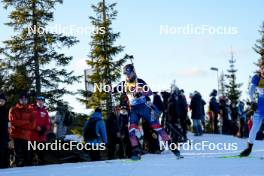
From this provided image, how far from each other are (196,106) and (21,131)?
34.2ft

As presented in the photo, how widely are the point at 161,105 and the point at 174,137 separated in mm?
1297

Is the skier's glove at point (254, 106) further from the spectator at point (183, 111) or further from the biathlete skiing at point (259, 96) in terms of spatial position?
the spectator at point (183, 111)

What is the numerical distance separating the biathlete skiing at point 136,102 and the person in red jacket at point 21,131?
9.90 ft

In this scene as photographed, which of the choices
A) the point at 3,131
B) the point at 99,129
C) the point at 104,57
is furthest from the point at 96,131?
the point at 104,57

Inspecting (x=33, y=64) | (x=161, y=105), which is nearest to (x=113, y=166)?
(x=161, y=105)

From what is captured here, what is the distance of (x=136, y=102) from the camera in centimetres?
1135

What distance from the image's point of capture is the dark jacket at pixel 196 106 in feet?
70.9

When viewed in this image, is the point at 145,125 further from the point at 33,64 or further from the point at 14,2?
the point at 14,2

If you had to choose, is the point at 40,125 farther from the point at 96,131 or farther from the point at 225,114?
the point at 225,114

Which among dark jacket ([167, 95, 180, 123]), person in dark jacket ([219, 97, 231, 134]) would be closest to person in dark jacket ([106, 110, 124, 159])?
dark jacket ([167, 95, 180, 123])

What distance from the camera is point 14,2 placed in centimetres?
3069

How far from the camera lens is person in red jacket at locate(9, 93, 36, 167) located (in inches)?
509

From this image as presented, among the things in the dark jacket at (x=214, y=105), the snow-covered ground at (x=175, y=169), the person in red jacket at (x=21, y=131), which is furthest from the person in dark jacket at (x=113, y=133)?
the dark jacket at (x=214, y=105)

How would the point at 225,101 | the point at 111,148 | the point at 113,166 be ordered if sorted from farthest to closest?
the point at 225,101
the point at 111,148
the point at 113,166
